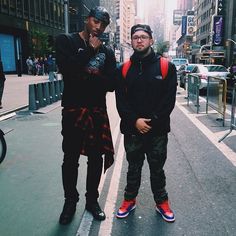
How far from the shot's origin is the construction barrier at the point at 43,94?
11688 mm

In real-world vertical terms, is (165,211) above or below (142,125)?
below

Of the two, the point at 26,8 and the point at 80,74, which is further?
the point at 26,8

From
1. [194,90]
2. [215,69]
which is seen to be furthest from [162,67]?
[215,69]

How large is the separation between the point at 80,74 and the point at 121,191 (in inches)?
75.7

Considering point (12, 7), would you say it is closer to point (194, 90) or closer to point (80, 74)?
point (194, 90)

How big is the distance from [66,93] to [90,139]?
55 cm

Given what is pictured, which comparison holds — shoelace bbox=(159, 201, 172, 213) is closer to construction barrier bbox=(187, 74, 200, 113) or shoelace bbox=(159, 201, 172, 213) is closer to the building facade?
construction barrier bbox=(187, 74, 200, 113)

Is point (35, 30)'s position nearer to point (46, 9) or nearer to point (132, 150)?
point (46, 9)

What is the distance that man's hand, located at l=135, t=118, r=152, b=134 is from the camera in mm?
3428

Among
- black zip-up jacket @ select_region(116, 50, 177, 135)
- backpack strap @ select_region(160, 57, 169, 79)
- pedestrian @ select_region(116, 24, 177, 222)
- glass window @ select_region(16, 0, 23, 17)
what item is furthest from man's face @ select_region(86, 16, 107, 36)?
glass window @ select_region(16, 0, 23, 17)

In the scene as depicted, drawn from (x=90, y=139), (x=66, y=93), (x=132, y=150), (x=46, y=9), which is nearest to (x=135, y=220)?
(x=132, y=150)

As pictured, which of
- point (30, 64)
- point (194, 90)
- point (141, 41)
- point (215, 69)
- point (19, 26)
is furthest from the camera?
point (19, 26)

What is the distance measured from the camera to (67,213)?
3.59 metres

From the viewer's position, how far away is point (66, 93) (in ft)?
11.4
